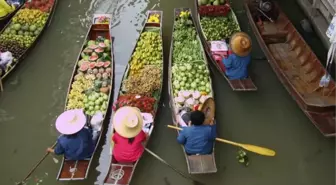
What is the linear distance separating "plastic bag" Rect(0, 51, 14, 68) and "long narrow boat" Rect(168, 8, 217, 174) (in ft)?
11.0

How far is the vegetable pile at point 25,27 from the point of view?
8938 mm

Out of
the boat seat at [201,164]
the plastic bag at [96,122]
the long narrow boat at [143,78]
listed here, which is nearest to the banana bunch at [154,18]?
the long narrow boat at [143,78]

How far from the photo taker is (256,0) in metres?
9.93

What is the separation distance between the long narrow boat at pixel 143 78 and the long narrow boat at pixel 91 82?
32cm

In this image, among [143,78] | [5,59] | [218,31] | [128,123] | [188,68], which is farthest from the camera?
[218,31]

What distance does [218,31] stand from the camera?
9.12 m

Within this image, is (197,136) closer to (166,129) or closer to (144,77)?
(166,129)

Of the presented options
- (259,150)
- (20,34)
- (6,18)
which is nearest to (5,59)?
(20,34)

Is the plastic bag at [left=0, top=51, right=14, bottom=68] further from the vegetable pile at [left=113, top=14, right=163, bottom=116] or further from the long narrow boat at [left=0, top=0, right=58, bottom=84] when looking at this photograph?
the vegetable pile at [left=113, top=14, right=163, bottom=116]

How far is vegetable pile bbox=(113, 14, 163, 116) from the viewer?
762 centimetres

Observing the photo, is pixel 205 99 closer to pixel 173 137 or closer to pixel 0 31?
pixel 173 137

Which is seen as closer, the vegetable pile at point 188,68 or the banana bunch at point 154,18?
the vegetable pile at point 188,68

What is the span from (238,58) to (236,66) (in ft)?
0.53

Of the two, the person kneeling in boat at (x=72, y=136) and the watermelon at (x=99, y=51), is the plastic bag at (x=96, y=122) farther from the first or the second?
the watermelon at (x=99, y=51)
